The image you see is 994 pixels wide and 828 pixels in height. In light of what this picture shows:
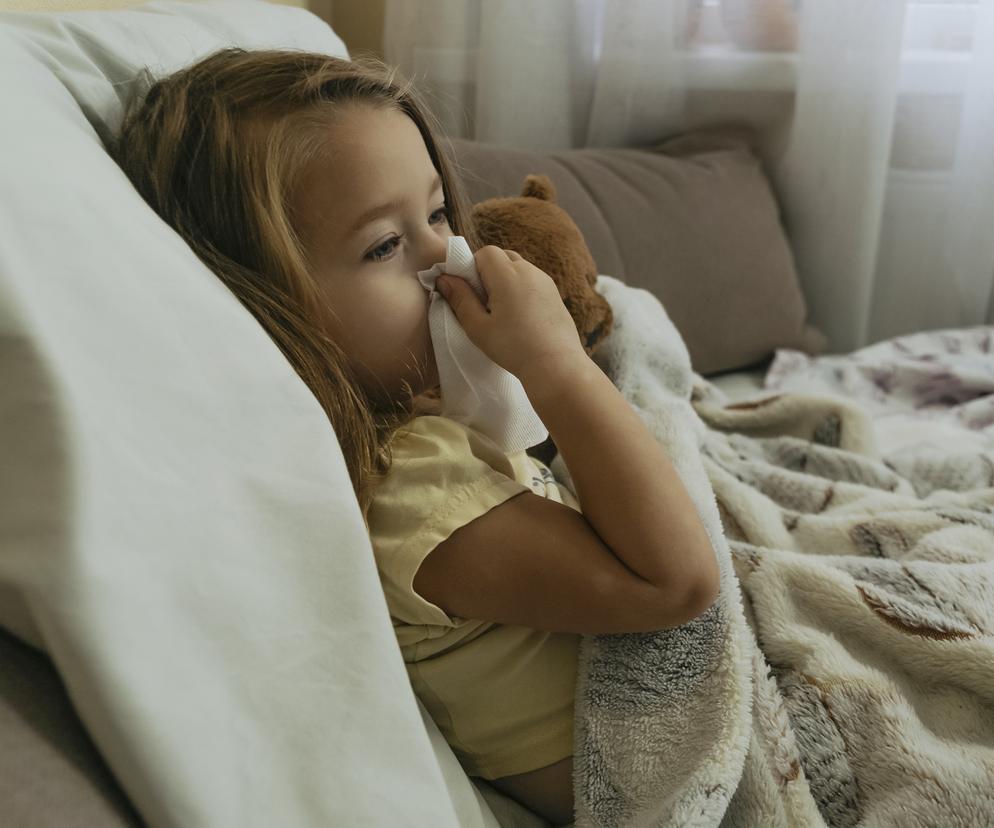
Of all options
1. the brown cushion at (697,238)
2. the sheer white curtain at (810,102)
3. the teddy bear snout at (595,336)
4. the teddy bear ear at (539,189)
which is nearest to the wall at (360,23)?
the sheer white curtain at (810,102)

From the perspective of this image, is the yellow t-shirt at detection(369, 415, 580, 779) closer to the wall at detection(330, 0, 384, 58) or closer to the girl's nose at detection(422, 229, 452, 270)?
the girl's nose at detection(422, 229, 452, 270)

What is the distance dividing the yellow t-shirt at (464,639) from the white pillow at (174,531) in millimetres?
130

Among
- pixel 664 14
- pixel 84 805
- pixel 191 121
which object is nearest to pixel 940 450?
pixel 664 14

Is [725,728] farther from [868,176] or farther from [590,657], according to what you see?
[868,176]

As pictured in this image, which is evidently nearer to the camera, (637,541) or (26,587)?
(26,587)

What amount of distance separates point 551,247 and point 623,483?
1.12ft

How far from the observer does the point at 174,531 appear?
1.61 ft

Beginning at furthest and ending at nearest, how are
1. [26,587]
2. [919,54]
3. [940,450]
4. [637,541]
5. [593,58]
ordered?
[593,58] < [919,54] < [940,450] < [637,541] < [26,587]

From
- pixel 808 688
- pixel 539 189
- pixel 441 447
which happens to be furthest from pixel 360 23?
pixel 808 688

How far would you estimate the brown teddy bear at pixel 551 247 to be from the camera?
3.18ft

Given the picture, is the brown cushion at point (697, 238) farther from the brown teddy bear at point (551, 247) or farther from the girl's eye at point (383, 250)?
the girl's eye at point (383, 250)

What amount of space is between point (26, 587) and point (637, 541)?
1.35ft

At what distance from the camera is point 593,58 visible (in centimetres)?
175

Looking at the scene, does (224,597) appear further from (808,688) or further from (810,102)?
(810,102)
